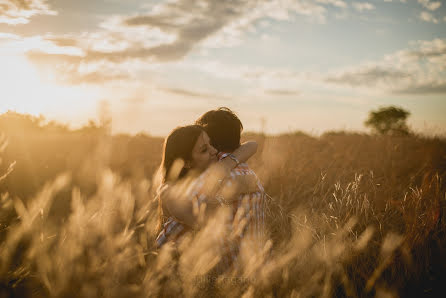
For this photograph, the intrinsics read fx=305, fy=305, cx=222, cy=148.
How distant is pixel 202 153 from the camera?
2.37 metres

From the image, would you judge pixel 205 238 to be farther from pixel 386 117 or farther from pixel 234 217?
pixel 386 117

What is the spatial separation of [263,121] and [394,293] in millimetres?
3346

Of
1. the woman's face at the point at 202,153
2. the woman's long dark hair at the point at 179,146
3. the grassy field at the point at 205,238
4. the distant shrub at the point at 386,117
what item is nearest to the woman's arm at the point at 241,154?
the woman's face at the point at 202,153

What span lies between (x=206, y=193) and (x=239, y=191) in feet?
0.96

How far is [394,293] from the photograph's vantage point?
1708 mm

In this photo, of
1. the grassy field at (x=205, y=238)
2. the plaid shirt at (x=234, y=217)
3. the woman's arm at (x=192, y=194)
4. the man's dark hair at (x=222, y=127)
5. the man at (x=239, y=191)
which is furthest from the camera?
the man's dark hair at (x=222, y=127)

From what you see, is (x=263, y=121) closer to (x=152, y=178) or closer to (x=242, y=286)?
(x=152, y=178)

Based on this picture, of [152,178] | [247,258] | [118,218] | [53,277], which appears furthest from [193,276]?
[152,178]

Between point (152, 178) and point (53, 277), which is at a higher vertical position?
point (53, 277)

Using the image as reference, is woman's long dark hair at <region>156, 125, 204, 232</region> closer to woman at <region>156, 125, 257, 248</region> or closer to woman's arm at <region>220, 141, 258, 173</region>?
woman at <region>156, 125, 257, 248</region>

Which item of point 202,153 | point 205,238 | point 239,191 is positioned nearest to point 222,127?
point 202,153

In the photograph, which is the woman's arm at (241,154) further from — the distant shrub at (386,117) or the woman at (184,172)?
the distant shrub at (386,117)

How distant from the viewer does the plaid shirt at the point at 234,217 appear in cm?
215

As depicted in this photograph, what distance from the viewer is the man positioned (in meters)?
2.26
